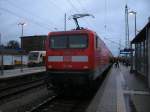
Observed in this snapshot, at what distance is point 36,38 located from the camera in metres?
106

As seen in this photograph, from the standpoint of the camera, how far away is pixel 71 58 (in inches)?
592

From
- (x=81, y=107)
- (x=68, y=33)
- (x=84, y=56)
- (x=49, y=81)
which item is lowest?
(x=81, y=107)

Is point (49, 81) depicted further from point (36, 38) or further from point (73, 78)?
point (36, 38)

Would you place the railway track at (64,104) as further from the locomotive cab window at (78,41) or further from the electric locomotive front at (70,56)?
the locomotive cab window at (78,41)

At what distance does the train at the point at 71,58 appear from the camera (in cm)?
1465

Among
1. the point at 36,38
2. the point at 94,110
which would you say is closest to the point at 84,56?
the point at 94,110

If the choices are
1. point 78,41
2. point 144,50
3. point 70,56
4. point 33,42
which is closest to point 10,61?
point 144,50

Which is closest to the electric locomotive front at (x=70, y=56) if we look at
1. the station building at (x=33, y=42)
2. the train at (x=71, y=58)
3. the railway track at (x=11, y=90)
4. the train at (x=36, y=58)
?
the train at (x=71, y=58)

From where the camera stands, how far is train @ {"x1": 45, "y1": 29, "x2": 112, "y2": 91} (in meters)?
14.6

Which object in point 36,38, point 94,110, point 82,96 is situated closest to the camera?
point 94,110

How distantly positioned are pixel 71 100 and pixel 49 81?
1.28 meters

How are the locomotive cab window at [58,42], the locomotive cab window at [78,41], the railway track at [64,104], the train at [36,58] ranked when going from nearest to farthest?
1. the railway track at [64,104]
2. the locomotive cab window at [78,41]
3. the locomotive cab window at [58,42]
4. the train at [36,58]

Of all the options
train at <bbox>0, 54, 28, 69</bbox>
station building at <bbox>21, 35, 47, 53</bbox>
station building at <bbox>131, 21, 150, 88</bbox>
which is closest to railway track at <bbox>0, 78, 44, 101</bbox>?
station building at <bbox>131, 21, 150, 88</bbox>

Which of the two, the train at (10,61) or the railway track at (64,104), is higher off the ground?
the train at (10,61)
